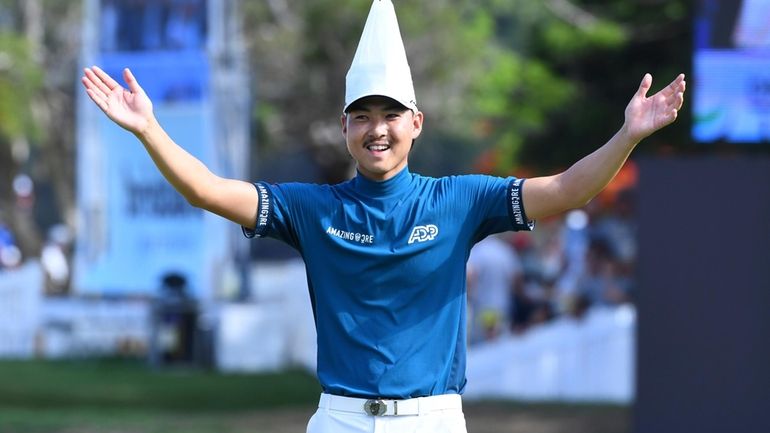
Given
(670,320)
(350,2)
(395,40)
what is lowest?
(670,320)

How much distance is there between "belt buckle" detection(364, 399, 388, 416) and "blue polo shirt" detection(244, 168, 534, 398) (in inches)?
1.1

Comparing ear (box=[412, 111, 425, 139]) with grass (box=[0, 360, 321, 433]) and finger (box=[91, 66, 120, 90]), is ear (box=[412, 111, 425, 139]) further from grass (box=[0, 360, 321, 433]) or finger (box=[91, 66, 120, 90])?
grass (box=[0, 360, 321, 433])

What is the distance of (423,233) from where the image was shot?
4609 mm

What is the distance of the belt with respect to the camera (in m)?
4.48

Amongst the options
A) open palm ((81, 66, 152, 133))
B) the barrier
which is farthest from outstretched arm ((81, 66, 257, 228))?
the barrier

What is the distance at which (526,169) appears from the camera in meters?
27.0

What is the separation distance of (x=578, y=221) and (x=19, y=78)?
9.56m

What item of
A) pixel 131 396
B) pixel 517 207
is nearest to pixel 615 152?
pixel 517 207

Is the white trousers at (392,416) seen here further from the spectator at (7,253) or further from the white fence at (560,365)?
the spectator at (7,253)

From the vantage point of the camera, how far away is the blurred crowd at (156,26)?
17.8 meters

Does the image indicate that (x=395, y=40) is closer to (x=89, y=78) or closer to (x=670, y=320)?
(x=89, y=78)

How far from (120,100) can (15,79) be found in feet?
66.7

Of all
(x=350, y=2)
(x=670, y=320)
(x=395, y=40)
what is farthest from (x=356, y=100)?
(x=350, y=2)

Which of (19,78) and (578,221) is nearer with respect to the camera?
(19,78)
